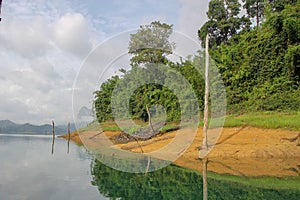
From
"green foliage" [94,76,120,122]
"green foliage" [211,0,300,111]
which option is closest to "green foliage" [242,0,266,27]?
"green foliage" [211,0,300,111]

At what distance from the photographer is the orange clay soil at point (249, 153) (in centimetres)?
1162

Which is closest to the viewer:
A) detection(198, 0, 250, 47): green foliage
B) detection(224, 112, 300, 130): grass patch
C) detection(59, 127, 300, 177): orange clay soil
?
detection(59, 127, 300, 177): orange clay soil

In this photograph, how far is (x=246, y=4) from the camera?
3800 centimetres

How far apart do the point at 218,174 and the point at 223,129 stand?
8169mm

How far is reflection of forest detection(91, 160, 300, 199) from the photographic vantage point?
7754 mm

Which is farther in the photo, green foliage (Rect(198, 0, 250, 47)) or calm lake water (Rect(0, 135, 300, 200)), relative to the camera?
green foliage (Rect(198, 0, 250, 47))

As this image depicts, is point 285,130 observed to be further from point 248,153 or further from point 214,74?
point 214,74

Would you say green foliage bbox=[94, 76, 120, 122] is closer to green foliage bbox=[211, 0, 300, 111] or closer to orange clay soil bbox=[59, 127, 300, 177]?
green foliage bbox=[211, 0, 300, 111]

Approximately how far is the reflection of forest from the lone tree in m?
13.6

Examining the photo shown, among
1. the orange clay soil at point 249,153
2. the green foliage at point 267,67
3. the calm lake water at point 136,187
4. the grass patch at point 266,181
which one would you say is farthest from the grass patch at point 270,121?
the calm lake water at point 136,187

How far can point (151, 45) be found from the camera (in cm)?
2691

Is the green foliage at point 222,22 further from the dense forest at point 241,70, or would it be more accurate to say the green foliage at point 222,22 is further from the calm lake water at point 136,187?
the calm lake water at point 136,187

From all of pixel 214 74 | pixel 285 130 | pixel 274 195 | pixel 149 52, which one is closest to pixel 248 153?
pixel 285 130

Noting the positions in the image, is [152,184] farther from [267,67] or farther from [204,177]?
[267,67]
